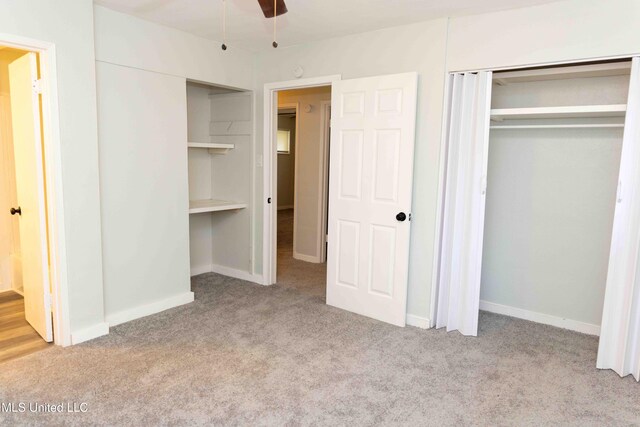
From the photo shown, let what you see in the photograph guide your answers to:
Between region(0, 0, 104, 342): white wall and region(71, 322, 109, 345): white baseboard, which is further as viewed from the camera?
region(71, 322, 109, 345): white baseboard

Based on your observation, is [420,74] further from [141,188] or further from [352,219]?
[141,188]

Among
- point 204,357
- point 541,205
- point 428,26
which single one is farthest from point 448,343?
point 428,26

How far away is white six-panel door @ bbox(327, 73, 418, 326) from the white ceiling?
1.41ft

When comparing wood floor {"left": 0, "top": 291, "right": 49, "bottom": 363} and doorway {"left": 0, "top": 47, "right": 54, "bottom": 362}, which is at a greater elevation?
doorway {"left": 0, "top": 47, "right": 54, "bottom": 362}

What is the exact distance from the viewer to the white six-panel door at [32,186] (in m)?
2.86

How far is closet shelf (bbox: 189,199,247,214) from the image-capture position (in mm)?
4164

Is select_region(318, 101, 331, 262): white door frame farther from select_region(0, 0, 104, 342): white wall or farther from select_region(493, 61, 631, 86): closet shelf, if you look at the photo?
select_region(0, 0, 104, 342): white wall

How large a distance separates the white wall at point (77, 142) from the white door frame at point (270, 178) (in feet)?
5.51

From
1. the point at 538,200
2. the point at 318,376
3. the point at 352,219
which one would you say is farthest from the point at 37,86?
the point at 538,200

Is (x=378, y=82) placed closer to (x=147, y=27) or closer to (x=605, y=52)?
(x=605, y=52)

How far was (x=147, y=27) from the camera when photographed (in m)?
3.45

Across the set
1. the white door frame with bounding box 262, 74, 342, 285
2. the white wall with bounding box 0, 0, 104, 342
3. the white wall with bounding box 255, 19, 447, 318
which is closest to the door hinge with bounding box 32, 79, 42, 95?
the white wall with bounding box 0, 0, 104, 342

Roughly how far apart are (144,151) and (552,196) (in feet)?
11.0

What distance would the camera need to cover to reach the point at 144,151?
139 inches
